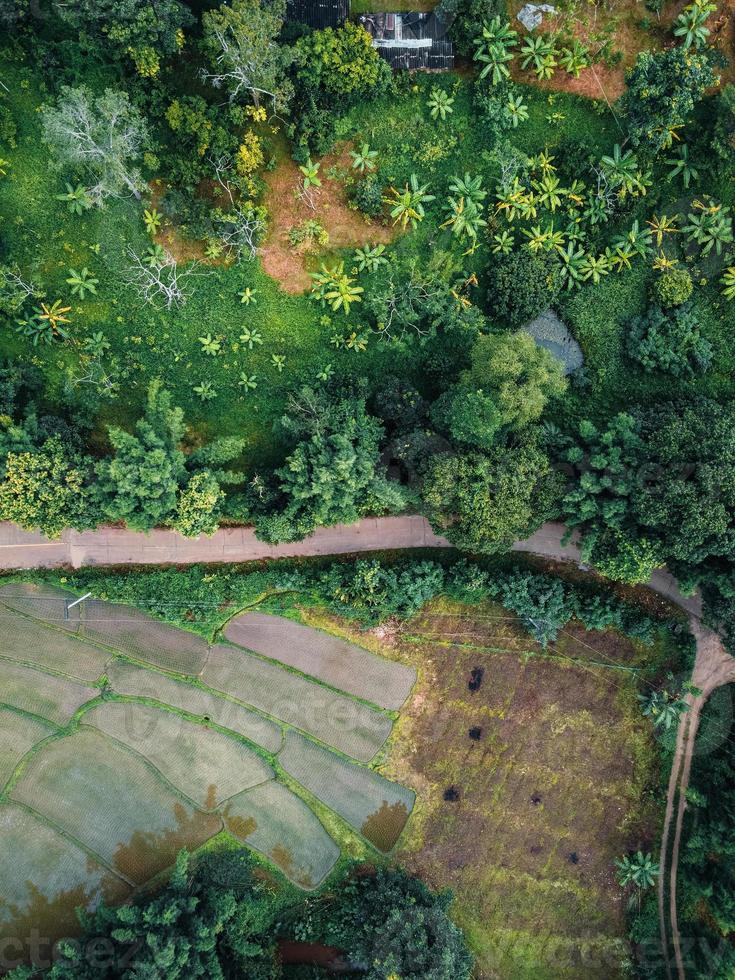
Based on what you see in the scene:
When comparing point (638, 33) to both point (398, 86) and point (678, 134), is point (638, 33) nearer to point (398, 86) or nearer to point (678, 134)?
point (678, 134)

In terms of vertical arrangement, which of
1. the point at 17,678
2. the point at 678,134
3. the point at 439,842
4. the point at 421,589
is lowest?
the point at 439,842

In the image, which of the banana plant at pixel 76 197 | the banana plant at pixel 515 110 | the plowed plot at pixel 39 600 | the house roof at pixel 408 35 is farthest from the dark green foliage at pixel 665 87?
the plowed plot at pixel 39 600

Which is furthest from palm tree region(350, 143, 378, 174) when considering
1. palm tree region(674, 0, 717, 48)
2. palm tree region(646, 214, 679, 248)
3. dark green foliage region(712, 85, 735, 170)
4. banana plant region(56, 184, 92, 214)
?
dark green foliage region(712, 85, 735, 170)

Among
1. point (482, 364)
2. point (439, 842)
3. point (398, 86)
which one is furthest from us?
point (439, 842)

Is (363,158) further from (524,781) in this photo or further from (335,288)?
(524,781)

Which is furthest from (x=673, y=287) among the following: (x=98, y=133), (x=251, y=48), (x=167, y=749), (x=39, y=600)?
(x=39, y=600)

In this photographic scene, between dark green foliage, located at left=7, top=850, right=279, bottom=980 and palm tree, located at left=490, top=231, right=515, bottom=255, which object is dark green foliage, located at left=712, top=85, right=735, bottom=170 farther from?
dark green foliage, located at left=7, top=850, right=279, bottom=980

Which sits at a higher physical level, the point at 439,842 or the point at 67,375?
the point at 67,375

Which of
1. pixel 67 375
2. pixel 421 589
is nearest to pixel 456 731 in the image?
pixel 421 589
